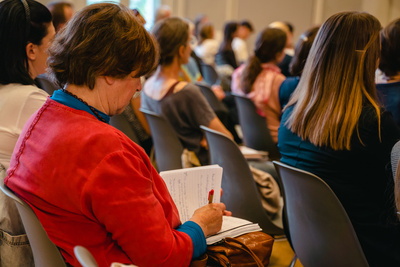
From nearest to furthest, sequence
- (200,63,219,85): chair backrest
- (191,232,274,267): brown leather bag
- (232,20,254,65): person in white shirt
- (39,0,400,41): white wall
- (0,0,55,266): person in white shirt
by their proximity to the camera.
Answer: (191,232,274,267): brown leather bag → (0,0,55,266): person in white shirt → (200,63,219,85): chair backrest → (232,20,254,65): person in white shirt → (39,0,400,41): white wall

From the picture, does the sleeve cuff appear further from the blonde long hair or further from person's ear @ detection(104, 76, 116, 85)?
the blonde long hair

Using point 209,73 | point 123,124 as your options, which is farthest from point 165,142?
point 209,73

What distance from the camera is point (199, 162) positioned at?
261 centimetres

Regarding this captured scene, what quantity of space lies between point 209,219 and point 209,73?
16.0 ft

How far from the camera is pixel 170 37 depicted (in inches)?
110

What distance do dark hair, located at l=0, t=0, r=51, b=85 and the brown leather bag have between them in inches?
39.0

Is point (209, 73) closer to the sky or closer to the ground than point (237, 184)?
closer to the ground

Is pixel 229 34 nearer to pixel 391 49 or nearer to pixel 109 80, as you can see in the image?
pixel 391 49

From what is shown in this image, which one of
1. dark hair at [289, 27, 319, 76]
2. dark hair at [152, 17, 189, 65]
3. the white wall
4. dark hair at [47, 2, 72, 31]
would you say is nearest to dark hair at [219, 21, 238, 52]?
the white wall

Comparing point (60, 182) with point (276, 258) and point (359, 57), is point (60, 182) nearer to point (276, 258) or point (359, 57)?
point (359, 57)

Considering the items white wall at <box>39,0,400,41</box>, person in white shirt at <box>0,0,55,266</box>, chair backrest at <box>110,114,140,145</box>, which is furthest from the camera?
white wall at <box>39,0,400,41</box>

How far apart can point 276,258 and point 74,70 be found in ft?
5.39

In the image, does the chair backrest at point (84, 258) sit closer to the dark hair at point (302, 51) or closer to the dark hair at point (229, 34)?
the dark hair at point (302, 51)

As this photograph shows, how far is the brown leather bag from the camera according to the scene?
1290mm
